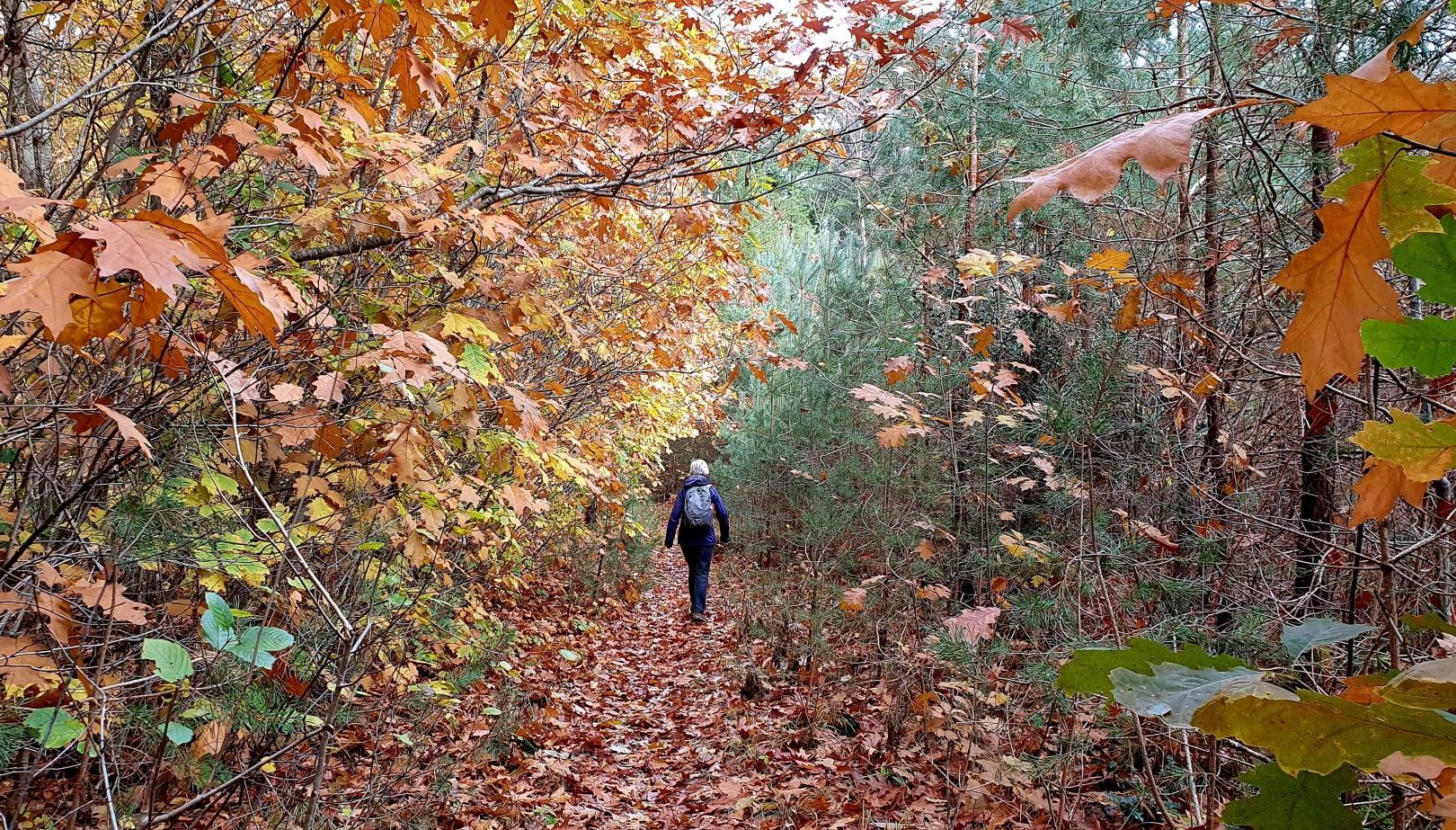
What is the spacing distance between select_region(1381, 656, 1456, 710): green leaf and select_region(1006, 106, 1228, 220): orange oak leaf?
596mm

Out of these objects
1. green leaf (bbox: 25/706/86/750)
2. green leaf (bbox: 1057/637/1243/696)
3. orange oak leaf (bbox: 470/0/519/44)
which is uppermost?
orange oak leaf (bbox: 470/0/519/44)

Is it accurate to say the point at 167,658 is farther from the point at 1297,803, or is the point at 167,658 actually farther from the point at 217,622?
the point at 1297,803

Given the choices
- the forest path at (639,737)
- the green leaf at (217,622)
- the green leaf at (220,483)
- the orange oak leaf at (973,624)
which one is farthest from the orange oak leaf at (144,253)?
the forest path at (639,737)

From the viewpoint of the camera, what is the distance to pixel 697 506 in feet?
29.4

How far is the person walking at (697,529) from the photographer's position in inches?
352

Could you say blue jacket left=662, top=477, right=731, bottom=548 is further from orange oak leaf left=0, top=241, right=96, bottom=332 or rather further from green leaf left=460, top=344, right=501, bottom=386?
orange oak leaf left=0, top=241, right=96, bottom=332

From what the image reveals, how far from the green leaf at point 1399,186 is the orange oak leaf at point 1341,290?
0.09 feet

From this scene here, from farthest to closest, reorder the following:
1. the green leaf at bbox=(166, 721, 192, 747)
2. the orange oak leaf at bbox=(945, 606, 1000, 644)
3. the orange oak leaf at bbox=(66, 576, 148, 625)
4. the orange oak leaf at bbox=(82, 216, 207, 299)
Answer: the orange oak leaf at bbox=(945, 606, 1000, 644) < the orange oak leaf at bbox=(66, 576, 148, 625) < the green leaf at bbox=(166, 721, 192, 747) < the orange oak leaf at bbox=(82, 216, 207, 299)

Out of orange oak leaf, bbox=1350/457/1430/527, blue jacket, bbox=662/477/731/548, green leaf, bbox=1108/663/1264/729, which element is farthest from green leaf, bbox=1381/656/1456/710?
blue jacket, bbox=662/477/731/548

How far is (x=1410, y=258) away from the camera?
0.77 metres

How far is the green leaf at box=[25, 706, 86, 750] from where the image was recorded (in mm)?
2061

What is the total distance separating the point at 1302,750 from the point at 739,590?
9.60 metres

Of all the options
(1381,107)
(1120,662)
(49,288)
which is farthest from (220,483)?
(1381,107)

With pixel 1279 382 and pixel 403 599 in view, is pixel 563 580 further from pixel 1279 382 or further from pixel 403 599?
pixel 1279 382
